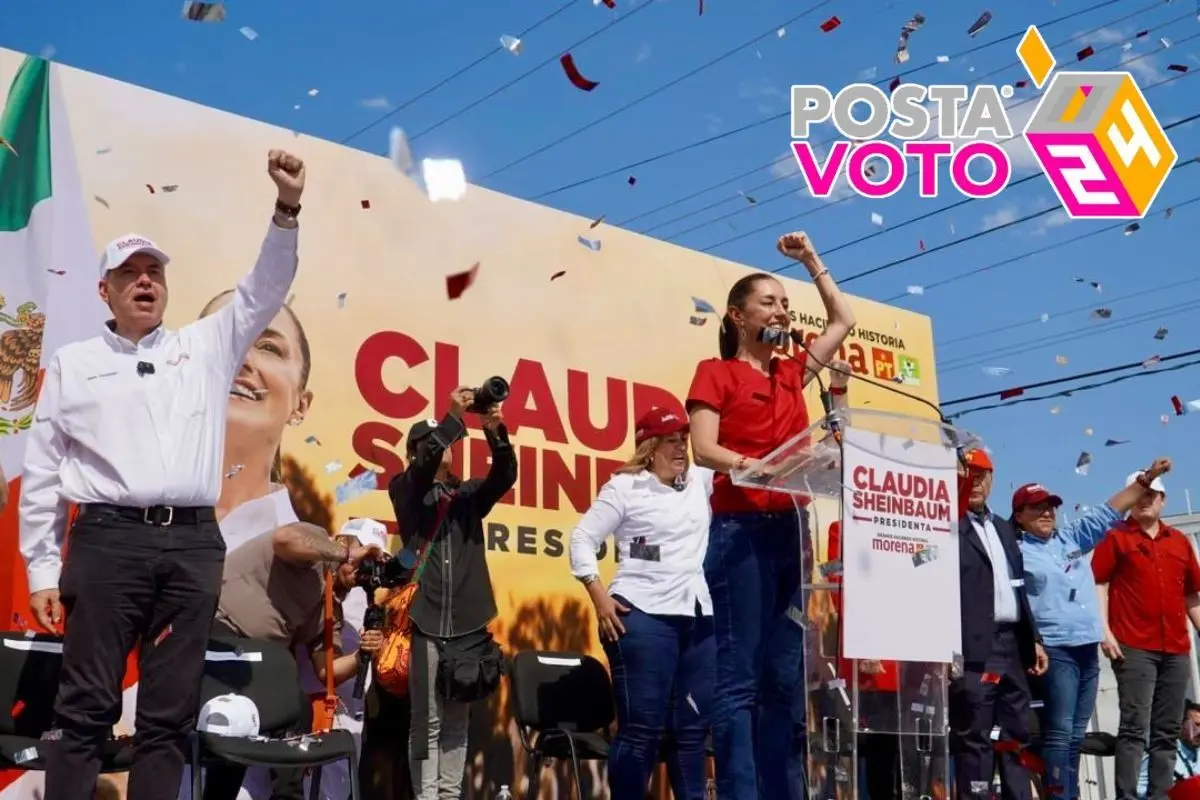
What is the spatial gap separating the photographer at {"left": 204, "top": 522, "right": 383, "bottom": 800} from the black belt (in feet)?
3.50

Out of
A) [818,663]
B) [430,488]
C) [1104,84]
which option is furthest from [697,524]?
Result: [1104,84]

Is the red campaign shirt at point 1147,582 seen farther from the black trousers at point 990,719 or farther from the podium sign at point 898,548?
the podium sign at point 898,548

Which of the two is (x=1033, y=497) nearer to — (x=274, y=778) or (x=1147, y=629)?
(x=1147, y=629)

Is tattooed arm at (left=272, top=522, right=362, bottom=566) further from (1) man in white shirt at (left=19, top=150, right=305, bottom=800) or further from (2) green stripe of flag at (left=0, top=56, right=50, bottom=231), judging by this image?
(2) green stripe of flag at (left=0, top=56, right=50, bottom=231)

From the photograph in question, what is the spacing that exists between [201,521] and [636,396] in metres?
3.72

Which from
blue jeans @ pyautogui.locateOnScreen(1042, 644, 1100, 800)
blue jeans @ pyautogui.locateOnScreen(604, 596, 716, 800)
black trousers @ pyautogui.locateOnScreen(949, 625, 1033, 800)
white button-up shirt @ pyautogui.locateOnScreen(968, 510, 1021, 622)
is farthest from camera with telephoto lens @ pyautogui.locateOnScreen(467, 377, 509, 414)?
blue jeans @ pyautogui.locateOnScreen(1042, 644, 1100, 800)

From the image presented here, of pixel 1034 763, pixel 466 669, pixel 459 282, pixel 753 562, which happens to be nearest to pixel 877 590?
pixel 753 562

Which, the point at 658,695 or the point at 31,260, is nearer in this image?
the point at 658,695

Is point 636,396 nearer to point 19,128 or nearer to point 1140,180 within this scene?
point 19,128

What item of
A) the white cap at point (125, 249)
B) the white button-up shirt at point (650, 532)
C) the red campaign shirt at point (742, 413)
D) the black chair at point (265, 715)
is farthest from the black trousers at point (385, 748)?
the white cap at point (125, 249)

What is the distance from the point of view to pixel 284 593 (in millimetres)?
4207

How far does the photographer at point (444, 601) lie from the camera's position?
420 centimetres

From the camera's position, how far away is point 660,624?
4.09m

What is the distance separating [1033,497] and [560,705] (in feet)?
8.02
